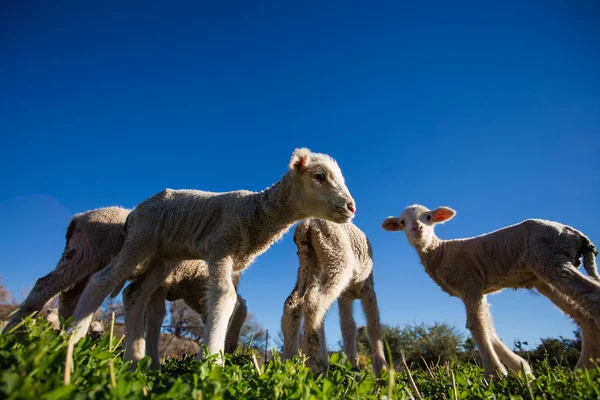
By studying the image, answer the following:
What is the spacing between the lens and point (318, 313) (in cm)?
489

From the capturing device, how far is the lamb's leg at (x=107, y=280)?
4.67 metres

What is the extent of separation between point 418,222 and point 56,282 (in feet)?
24.5

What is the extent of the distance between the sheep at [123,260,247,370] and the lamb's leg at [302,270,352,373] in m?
1.41

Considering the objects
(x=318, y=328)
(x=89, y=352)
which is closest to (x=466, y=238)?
(x=318, y=328)

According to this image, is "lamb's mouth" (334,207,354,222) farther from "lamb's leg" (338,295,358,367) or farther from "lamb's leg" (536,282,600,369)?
"lamb's leg" (536,282,600,369)

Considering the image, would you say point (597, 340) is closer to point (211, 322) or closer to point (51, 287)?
point (211, 322)

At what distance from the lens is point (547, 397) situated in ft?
7.53

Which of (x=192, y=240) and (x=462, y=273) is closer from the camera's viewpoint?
(x=192, y=240)

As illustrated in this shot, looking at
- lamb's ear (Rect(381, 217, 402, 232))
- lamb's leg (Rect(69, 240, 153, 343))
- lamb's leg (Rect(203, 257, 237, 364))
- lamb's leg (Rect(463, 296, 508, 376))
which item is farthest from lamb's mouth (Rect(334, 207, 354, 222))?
lamb's ear (Rect(381, 217, 402, 232))

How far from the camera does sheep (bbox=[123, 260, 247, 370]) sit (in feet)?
17.8

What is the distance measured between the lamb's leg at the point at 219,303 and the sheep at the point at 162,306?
213 millimetres

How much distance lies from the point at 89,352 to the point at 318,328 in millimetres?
3457

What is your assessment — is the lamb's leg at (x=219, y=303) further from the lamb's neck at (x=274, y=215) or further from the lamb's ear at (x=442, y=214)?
the lamb's ear at (x=442, y=214)

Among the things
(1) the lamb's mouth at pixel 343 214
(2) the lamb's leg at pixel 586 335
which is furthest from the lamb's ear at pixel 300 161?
(2) the lamb's leg at pixel 586 335
